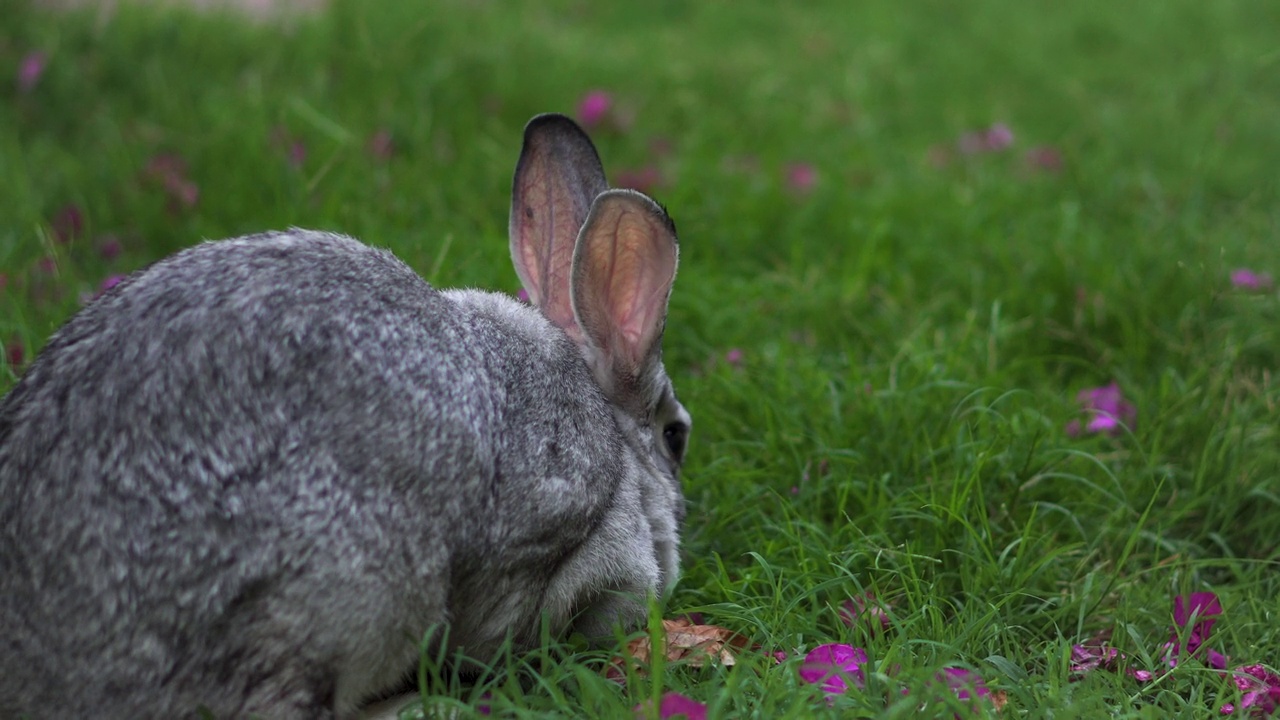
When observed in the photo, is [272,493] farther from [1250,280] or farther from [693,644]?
[1250,280]

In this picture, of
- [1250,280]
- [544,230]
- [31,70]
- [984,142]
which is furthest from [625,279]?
[984,142]

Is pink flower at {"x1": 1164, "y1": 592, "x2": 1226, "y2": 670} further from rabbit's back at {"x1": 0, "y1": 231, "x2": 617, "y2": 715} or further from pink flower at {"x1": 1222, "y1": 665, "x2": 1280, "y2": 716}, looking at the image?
rabbit's back at {"x1": 0, "y1": 231, "x2": 617, "y2": 715}

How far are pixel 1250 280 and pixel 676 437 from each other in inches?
99.5

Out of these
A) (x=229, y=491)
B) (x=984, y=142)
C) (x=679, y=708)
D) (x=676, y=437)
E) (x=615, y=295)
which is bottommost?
(x=984, y=142)

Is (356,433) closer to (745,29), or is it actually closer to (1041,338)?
(1041,338)

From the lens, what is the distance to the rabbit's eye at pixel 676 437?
4238 mm

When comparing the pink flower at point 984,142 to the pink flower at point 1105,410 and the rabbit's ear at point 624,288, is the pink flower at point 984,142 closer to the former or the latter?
the pink flower at point 1105,410

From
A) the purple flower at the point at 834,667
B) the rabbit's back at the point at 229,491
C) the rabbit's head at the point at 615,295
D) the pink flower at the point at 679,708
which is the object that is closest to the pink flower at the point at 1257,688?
the purple flower at the point at 834,667

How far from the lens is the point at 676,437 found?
4.26 metres

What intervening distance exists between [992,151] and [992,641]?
4272 mm

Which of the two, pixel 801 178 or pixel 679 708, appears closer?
pixel 679 708

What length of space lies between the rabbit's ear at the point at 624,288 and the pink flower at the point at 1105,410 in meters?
1.49

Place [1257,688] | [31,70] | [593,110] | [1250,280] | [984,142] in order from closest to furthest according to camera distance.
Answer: [1257,688]
[1250,280]
[31,70]
[593,110]
[984,142]

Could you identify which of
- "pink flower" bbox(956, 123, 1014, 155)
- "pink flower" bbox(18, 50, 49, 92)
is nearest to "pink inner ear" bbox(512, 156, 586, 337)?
"pink flower" bbox(18, 50, 49, 92)
